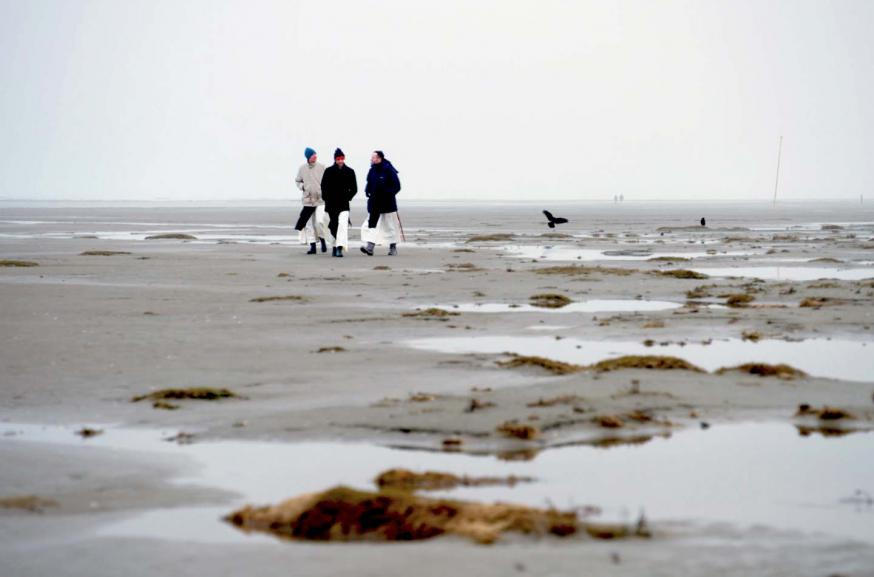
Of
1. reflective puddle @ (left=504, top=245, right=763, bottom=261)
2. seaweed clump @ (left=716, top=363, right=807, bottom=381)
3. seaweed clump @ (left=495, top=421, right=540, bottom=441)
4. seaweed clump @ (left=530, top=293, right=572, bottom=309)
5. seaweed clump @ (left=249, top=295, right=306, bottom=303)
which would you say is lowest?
reflective puddle @ (left=504, top=245, right=763, bottom=261)

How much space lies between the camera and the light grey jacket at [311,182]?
26.3 m

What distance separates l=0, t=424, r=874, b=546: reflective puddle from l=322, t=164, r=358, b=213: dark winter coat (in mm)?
18055

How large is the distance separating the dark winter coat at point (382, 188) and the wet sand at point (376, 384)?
4.80 metres

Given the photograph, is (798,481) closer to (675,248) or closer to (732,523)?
(732,523)

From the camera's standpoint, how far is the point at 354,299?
637 inches

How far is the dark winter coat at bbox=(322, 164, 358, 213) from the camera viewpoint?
83.6 feet

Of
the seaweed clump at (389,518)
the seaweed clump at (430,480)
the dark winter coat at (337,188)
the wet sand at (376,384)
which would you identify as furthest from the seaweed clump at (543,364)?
the dark winter coat at (337,188)

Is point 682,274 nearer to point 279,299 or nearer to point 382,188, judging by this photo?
point 279,299

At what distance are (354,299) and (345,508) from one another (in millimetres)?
10794

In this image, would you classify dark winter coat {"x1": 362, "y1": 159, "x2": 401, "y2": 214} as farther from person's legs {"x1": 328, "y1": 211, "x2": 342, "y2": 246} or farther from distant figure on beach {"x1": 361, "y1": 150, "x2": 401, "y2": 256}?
person's legs {"x1": 328, "y1": 211, "x2": 342, "y2": 246}

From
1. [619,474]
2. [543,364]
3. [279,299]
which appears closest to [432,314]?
[279,299]

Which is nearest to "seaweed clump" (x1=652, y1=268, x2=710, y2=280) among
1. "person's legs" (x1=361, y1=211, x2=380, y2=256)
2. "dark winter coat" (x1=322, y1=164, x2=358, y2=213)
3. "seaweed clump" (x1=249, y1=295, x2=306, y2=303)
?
"seaweed clump" (x1=249, y1=295, x2=306, y2=303)

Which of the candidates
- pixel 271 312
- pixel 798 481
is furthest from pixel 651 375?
pixel 271 312

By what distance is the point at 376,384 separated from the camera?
9.11 m
